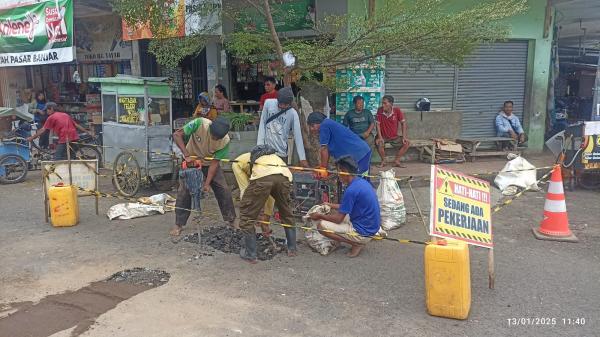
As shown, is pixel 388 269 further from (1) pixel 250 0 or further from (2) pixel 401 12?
(1) pixel 250 0

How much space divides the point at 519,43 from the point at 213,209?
8.10m

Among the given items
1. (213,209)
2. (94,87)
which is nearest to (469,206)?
(213,209)

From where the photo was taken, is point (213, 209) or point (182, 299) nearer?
point (182, 299)

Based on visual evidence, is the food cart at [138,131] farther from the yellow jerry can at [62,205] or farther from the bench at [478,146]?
the bench at [478,146]

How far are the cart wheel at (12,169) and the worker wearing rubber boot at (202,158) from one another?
5130 mm

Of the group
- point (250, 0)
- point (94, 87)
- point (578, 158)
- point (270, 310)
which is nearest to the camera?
point (270, 310)

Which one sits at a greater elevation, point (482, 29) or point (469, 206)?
point (482, 29)

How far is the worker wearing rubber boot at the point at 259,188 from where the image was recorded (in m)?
5.25

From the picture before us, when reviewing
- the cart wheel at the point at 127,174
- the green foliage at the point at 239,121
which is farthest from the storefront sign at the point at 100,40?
the green foliage at the point at 239,121

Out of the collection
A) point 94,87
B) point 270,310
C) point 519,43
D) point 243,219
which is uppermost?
point 519,43

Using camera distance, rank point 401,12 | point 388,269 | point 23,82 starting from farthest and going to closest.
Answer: point 23,82
point 401,12
point 388,269

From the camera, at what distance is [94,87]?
14328 mm

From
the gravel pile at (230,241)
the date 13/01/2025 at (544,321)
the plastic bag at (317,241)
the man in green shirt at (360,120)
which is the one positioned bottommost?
the date 13/01/2025 at (544,321)

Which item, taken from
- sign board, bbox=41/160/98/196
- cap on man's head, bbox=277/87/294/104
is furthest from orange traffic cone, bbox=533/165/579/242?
sign board, bbox=41/160/98/196
